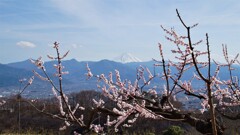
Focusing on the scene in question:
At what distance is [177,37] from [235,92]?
38.5 inches

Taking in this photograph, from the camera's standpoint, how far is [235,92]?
3135mm

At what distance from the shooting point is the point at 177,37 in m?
2.52

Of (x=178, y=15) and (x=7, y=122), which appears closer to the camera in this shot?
(x=178, y=15)

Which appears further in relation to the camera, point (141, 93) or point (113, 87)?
point (141, 93)

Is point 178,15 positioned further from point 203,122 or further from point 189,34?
point 203,122

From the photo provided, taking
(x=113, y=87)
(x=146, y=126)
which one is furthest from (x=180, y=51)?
(x=146, y=126)

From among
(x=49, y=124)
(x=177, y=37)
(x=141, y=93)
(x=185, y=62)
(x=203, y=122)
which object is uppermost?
(x=177, y=37)

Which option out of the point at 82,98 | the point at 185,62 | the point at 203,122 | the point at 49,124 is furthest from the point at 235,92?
the point at 82,98

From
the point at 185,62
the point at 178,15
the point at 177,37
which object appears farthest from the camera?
the point at 185,62

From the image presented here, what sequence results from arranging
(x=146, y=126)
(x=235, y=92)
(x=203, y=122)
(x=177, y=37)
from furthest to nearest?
(x=146, y=126) → (x=203, y=122) → (x=235, y=92) → (x=177, y=37)

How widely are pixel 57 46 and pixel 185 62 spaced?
1240 millimetres

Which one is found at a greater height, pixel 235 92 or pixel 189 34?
pixel 189 34

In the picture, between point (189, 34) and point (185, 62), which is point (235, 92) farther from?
point (189, 34)

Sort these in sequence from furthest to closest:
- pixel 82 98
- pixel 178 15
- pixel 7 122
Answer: pixel 82 98, pixel 7 122, pixel 178 15
